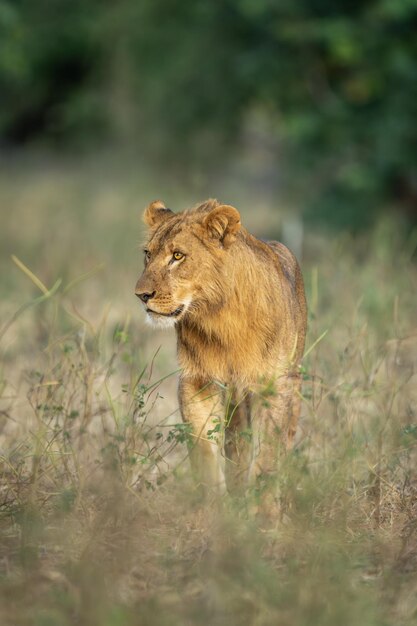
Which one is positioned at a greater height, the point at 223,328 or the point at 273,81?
the point at 273,81

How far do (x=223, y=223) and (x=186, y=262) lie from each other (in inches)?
10.0

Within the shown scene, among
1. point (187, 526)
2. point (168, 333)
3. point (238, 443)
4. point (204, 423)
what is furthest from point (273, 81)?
point (187, 526)

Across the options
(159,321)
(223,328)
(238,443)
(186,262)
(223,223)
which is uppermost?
(223,223)

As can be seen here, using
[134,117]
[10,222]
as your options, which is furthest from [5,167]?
[10,222]

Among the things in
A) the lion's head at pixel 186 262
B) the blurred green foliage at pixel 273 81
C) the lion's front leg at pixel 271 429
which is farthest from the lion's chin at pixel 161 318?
the blurred green foliage at pixel 273 81

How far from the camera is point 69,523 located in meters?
4.80

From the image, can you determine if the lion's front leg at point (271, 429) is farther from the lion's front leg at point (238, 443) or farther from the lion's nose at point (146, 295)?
the lion's nose at point (146, 295)

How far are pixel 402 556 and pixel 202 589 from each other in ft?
2.94

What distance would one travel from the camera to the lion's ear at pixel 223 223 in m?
5.30

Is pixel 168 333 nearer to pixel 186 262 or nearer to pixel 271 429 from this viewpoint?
pixel 271 429

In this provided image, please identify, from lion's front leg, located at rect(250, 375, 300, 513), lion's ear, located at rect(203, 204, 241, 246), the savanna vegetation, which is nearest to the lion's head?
lion's ear, located at rect(203, 204, 241, 246)

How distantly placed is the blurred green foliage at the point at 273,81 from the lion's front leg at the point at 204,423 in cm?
642

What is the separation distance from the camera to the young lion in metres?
5.28

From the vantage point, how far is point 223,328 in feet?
18.1
